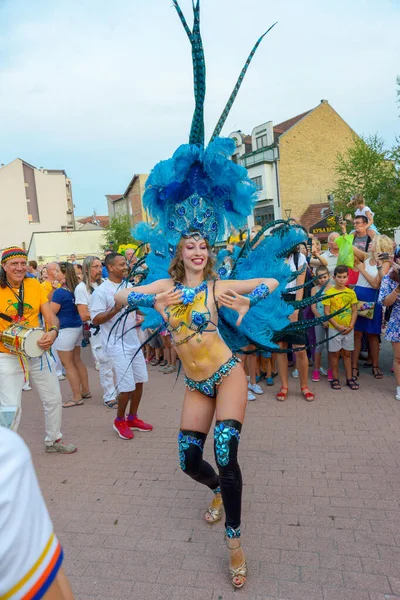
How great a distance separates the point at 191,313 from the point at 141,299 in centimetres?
39

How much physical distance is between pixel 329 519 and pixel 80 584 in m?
1.68

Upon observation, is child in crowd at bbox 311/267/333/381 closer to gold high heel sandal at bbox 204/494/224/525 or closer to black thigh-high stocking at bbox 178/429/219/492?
gold high heel sandal at bbox 204/494/224/525

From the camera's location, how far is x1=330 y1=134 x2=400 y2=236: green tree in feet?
63.2

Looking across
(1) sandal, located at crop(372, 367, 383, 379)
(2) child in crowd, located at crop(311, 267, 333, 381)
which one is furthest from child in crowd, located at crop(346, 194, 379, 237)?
(1) sandal, located at crop(372, 367, 383, 379)

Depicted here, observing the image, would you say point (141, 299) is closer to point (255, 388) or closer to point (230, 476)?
point (230, 476)

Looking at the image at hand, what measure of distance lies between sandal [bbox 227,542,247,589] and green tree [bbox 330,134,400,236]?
59.0 ft

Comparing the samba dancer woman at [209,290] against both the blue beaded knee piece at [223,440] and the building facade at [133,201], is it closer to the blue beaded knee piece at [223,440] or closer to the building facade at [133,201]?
the blue beaded knee piece at [223,440]

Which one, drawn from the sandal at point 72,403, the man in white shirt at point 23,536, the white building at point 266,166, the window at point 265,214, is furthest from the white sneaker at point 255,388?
the window at point 265,214

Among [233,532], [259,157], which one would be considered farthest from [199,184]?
[259,157]

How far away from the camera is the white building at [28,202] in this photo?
4506cm

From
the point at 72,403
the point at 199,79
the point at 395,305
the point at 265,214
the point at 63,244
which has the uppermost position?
the point at 265,214

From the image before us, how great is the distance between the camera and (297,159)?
111 feet

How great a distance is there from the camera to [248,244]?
3617 millimetres

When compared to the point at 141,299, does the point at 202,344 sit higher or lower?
lower
